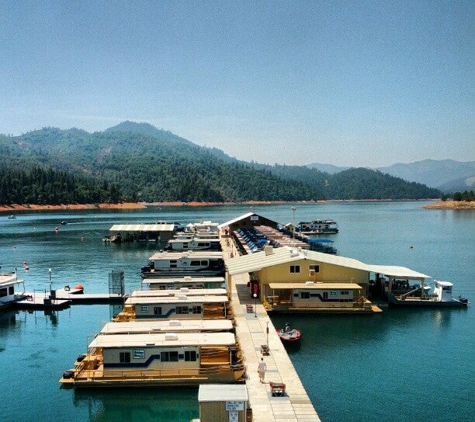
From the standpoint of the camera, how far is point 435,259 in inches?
3597

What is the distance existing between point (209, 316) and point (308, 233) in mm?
112656

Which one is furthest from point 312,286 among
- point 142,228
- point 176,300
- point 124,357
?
point 142,228

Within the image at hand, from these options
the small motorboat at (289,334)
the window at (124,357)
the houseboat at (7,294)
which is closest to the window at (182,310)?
the small motorboat at (289,334)

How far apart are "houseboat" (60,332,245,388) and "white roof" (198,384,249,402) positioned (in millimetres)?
6328

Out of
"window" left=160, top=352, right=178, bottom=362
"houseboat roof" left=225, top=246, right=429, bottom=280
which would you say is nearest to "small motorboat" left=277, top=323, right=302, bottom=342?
"houseboat roof" left=225, top=246, right=429, bottom=280

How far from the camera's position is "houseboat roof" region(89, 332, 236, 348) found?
31719 mm

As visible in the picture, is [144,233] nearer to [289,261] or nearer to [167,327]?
[289,261]

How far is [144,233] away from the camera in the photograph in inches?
4941

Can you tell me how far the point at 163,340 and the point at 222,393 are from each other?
998cm

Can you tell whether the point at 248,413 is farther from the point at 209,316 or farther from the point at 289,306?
the point at 289,306

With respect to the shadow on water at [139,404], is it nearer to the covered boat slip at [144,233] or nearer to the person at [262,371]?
the person at [262,371]

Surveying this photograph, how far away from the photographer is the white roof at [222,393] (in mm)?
22969

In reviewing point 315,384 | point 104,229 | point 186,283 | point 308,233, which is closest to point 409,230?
point 308,233

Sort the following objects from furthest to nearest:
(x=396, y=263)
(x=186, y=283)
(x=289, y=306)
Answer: (x=396, y=263) → (x=186, y=283) → (x=289, y=306)
